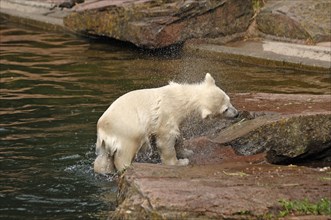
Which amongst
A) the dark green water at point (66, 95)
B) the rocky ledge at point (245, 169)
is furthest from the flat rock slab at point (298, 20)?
the rocky ledge at point (245, 169)

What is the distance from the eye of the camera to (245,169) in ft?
23.8

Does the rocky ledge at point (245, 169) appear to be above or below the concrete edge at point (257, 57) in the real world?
above

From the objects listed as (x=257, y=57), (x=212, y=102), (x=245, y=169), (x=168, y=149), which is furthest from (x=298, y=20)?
(x=245, y=169)

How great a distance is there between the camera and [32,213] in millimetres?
7250

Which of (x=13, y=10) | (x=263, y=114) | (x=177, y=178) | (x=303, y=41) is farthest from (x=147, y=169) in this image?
(x=13, y=10)

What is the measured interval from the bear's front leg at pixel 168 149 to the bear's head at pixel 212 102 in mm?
419

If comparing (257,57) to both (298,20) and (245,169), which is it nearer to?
(298,20)

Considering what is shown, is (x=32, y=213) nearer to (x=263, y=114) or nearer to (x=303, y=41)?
(x=263, y=114)

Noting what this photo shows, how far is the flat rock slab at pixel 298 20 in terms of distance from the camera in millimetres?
14394

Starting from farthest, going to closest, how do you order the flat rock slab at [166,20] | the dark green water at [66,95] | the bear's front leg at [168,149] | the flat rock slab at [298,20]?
1. the flat rock slab at [166,20]
2. the flat rock slab at [298,20]
3. the bear's front leg at [168,149]
4. the dark green water at [66,95]

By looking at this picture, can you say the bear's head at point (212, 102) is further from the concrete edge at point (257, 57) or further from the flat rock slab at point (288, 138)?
the concrete edge at point (257, 57)

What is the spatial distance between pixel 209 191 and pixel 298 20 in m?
9.07

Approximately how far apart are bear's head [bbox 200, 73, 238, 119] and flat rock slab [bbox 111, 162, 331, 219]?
1.20 m

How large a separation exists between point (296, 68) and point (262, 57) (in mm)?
733
